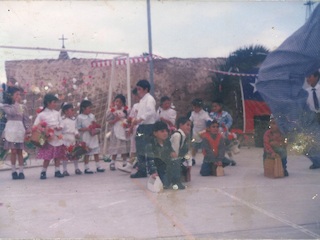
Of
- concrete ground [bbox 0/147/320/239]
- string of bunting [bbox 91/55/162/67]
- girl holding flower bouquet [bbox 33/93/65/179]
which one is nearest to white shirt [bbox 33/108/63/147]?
girl holding flower bouquet [bbox 33/93/65/179]

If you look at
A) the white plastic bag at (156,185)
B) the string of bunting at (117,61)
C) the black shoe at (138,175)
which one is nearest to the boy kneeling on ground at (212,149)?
the black shoe at (138,175)

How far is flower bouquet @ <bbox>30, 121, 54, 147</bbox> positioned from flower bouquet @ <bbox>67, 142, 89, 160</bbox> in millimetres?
457

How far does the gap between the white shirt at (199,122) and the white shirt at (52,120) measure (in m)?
2.03

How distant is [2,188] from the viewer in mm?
5613

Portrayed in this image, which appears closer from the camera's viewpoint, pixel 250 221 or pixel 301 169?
pixel 250 221

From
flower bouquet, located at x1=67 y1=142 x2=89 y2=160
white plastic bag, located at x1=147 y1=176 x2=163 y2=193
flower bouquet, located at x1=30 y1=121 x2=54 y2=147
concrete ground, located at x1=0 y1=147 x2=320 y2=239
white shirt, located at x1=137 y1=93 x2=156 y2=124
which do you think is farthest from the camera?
flower bouquet, located at x1=67 y1=142 x2=89 y2=160

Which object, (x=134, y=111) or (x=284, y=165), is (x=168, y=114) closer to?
(x=134, y=111)

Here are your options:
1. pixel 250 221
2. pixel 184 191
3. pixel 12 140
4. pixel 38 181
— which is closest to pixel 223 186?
pixel 184 191

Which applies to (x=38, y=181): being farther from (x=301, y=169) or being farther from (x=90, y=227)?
(x=301, y=169)

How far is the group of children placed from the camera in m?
5.22

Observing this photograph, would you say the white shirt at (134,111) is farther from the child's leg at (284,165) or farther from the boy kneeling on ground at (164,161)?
the child's leg at (284,165)

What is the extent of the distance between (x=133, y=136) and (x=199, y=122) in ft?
3.45

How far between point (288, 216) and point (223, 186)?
1434 millimetres

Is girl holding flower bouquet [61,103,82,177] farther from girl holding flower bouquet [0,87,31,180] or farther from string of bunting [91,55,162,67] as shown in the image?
string of bunting [91,55,162,67]
